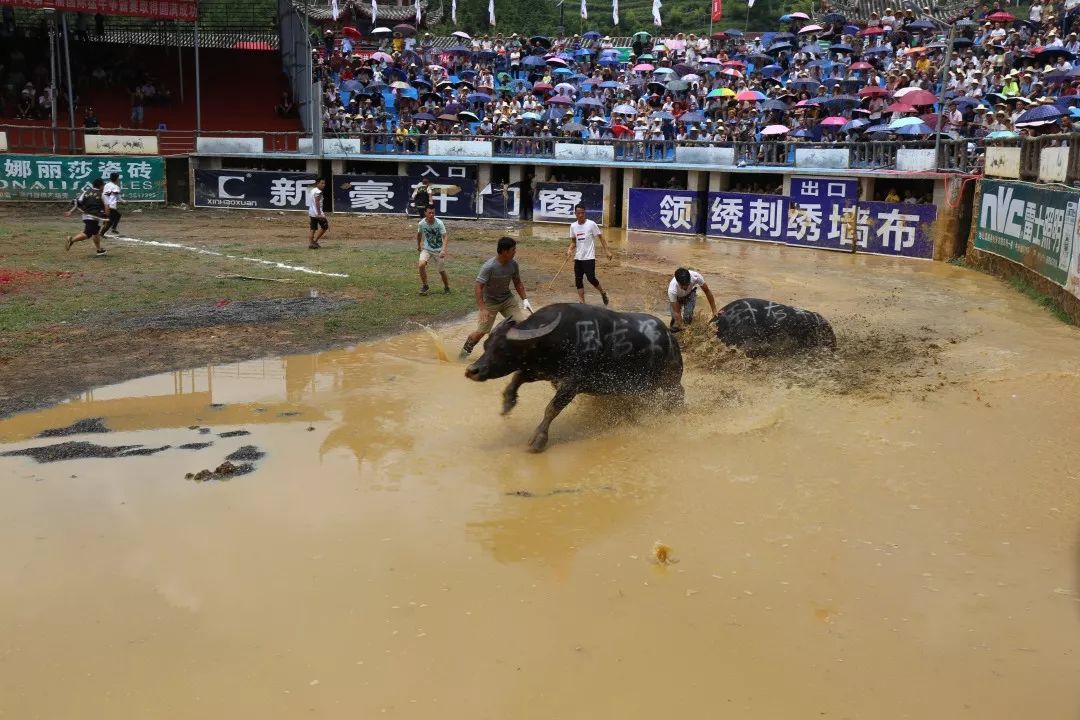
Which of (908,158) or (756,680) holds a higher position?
(908,158)

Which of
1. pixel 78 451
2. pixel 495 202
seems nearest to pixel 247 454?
pixel 78 451

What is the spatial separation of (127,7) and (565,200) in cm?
1605

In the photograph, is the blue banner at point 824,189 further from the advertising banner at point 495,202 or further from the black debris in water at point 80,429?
the black debris in water at point 80,429

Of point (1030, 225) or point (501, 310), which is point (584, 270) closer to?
point (501, 310)

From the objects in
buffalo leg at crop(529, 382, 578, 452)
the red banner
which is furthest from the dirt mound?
the red banner

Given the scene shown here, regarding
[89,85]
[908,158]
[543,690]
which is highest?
[89,85]

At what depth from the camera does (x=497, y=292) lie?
11.6 metres

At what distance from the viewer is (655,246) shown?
2528 centimetres

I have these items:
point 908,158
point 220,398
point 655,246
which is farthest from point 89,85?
point 220,398

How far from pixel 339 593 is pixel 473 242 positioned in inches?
749

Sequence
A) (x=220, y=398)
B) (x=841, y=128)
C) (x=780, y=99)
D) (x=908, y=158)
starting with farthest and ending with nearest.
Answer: (x=780, y=99), (x=841, y=128), (x=908, y=158), (x=220, y=398)

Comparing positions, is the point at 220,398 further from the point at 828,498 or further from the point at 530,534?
the point at 828,498

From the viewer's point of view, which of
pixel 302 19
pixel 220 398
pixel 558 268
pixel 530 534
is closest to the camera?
pixel 530 534

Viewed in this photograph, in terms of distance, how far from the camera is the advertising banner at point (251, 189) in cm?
3122
